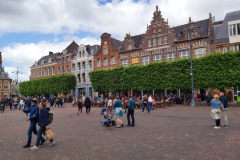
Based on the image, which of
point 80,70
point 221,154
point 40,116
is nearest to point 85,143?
point 40,116

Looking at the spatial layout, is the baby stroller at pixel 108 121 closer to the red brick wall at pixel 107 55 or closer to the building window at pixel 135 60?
the building window at pixel 135 60

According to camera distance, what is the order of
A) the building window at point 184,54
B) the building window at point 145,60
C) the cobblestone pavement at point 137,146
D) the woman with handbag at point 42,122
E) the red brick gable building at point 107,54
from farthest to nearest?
the red brick gable building at point 107,54, the building window at point 145,60, the building window at point 184,54, the woman with handbag at point 42,122, the cobblestone pavement at point 137,146

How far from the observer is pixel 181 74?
24.6 meters

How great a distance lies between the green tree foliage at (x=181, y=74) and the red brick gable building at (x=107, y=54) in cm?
881

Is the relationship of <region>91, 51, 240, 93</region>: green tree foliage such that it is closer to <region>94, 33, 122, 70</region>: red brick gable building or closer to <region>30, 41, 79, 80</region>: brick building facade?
<region>94, 33, 122, 70</region>: red brick gable building

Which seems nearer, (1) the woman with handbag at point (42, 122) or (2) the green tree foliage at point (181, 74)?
(1) the woman with handbag at point (42, 122)

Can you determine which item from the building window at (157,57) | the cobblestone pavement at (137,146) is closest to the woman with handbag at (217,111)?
the cobblestone pavement at (137,146)

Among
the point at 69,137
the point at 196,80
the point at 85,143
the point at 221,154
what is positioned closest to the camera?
the point at 221,154

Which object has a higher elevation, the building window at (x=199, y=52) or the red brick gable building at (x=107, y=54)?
the red brick gable building at (x=107, y=54)

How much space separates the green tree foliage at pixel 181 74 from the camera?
21.8m

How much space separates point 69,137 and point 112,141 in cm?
215

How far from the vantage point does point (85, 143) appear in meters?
7.28

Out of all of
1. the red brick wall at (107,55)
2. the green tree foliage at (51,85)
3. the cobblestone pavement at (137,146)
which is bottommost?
the cobblestone pavement at (137,146)

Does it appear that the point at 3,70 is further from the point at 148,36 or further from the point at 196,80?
the point at 196,80
